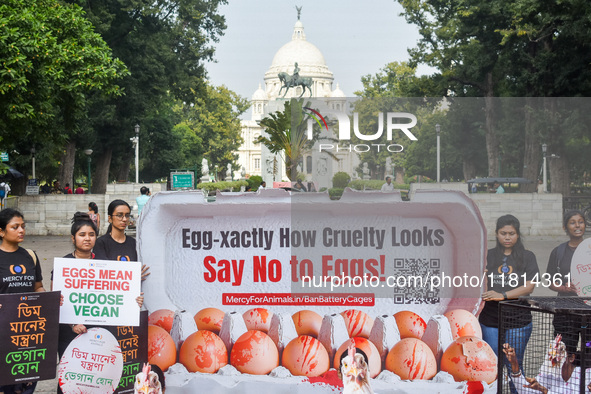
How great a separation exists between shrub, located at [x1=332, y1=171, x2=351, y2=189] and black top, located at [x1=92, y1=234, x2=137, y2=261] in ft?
5.00

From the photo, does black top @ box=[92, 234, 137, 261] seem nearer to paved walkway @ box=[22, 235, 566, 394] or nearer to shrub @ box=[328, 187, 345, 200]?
shrub @ box=[328, 187, 345, 200]

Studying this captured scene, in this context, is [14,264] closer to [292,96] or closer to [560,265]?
[560,265]

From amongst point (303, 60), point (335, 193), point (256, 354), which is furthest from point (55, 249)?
point (303, 60)

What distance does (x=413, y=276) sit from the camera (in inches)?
179

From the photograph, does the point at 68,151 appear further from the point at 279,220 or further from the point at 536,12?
the point at 279,220

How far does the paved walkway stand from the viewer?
4.92 meters

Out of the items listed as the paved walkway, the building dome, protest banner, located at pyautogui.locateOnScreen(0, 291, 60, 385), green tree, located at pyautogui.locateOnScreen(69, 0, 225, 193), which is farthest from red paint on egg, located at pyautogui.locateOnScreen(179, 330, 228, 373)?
the building dome

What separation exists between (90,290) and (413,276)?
2097 millimetres

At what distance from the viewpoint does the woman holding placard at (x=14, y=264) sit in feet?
15.7

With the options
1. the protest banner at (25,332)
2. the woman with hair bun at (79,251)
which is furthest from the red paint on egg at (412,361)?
the protest banner at (25,332)

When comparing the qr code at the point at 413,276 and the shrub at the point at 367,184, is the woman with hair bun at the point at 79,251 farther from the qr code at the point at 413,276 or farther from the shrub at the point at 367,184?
the qr code at the point at 413,276

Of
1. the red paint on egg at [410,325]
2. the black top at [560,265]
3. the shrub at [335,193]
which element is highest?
the shrub at [335,193]

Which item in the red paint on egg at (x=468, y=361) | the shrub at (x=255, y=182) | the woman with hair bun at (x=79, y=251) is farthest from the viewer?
the shrub at (x=255, y=182)

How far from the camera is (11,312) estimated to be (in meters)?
4.56
